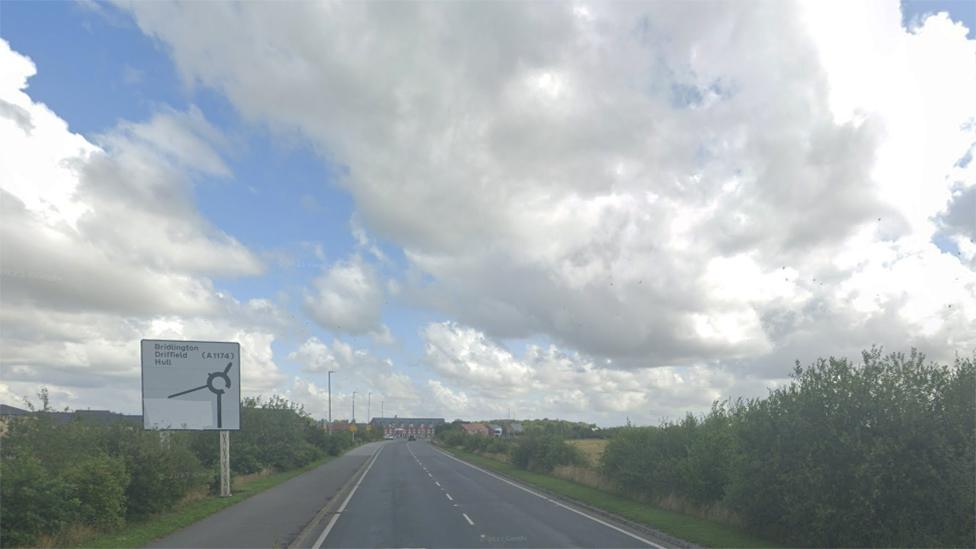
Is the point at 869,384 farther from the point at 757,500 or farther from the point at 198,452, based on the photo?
the point at 198,452

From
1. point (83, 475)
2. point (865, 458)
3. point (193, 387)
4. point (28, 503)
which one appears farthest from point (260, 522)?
point (865, 458)

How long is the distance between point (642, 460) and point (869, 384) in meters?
13.4

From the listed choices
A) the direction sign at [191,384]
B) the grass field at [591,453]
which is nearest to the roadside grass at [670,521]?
the grass field at [591,453]

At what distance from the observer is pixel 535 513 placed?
76.1 ft

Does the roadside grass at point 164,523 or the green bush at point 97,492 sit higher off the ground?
the green bush at point 97,492

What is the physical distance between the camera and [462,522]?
20.6 meters

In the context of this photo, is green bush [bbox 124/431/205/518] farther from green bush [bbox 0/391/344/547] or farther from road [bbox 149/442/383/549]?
road [bbox 149/442/383/549]

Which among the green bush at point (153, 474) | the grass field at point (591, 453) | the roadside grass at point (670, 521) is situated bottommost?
the grass field at point (591, 453)

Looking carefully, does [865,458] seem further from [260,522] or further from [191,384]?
[191,384]

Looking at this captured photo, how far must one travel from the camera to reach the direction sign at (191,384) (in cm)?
2800

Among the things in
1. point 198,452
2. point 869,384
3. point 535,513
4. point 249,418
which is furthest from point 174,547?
point 249,418

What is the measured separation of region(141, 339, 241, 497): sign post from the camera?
2800 centimetres

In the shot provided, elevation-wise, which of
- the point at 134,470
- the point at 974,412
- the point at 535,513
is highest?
the point at 974,412

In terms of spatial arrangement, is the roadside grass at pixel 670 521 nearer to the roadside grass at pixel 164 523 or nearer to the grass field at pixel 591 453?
the grass field at pixel 591 453
